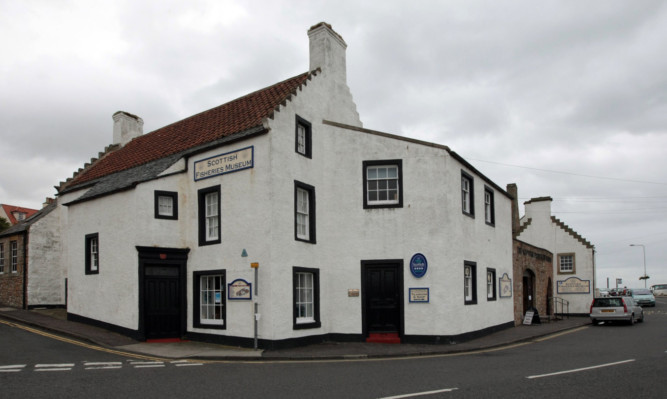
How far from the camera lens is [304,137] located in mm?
18422

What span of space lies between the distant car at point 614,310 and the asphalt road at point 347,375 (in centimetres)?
1162

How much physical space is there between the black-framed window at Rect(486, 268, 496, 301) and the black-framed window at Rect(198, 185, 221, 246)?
11126mm

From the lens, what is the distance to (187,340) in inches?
696

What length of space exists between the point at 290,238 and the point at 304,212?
1.46 metres

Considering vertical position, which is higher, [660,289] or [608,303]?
[608,303]

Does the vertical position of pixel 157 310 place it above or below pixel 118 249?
below

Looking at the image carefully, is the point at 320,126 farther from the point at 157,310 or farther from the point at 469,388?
the point at 469,388

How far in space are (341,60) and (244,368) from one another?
1318cm

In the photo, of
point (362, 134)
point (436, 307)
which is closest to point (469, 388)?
point (436, 307)

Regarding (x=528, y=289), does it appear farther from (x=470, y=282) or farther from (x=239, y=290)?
(x=239, y=290)

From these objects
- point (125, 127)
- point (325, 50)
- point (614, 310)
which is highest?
point (325, 50)

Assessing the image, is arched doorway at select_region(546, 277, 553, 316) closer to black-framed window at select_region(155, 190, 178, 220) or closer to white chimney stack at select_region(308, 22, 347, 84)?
white chimney stack at select_region(308, 22, 347, 84)

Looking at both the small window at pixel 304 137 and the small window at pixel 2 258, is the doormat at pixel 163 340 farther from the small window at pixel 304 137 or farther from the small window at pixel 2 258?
the small window at pixel 2 258

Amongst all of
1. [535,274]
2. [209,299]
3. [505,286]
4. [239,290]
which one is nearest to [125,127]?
[209,299]
